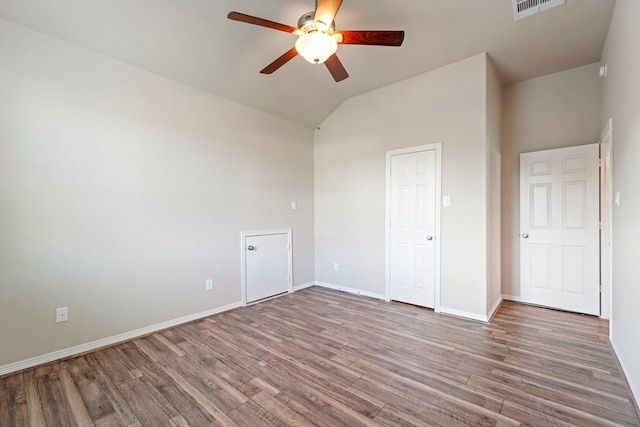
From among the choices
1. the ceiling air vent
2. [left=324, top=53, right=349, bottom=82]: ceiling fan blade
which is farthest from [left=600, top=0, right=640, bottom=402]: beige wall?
[left=324, top=53, right=349, bottom=82]: ceiling fan blade

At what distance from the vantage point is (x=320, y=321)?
10.2ft

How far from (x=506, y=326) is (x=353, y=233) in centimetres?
212

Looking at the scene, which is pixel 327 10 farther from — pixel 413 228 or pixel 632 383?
pixel 632 383

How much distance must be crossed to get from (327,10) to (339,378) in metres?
2.49

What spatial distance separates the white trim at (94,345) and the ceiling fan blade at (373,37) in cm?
310

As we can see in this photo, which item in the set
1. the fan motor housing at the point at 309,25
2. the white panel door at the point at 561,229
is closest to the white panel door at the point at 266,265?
the fan motor housing at the point at 309,25

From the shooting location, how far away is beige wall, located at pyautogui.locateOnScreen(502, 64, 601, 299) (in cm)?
334

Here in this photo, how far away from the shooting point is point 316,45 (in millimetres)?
1871

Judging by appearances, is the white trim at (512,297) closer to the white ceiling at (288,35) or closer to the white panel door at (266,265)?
the white ceiling at (288,35)

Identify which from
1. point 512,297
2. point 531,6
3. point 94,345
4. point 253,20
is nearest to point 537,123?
point 531,6

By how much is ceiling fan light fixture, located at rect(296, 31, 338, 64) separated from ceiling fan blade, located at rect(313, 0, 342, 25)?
3.1 inches

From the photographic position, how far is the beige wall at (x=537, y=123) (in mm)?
3342

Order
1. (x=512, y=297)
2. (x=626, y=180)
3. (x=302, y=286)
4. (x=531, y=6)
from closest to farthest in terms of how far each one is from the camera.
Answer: (x=626, y=180)
(x=531, y=6)
(x=512, y=297)
(x=302, y=286)

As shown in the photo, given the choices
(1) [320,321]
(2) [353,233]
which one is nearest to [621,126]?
(2) [353,233]
